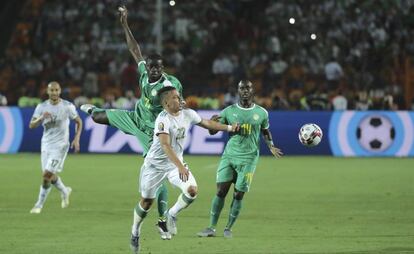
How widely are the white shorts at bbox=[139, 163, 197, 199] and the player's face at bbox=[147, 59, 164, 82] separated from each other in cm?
160

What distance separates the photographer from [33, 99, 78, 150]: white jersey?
694 inches

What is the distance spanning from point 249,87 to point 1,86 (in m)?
22.5

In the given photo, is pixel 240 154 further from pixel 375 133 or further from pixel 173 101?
pixel 375 133

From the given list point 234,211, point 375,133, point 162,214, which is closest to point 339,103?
point 375,133

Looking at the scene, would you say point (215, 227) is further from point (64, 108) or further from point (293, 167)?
point (293, 167)

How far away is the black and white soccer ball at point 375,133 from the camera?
29.6m

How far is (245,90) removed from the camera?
1418 cm

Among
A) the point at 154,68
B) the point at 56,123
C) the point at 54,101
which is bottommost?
the point at 56,123

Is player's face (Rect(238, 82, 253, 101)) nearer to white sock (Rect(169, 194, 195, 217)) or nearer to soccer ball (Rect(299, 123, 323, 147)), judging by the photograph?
soccer ball (Rect(299, 123, 323, 147))

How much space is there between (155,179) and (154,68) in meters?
1.80

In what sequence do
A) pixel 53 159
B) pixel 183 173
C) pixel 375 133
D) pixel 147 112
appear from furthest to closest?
pixel 375 133 → pixel 53 159 → pixel 147 112 → pixel 183 173

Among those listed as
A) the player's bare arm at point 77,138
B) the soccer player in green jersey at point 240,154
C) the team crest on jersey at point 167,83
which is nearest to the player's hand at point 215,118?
the soccer player in green jersey at point 240,154

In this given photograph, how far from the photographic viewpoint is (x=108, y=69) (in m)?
36.0

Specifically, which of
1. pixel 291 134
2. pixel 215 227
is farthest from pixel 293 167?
pixel 215 227
